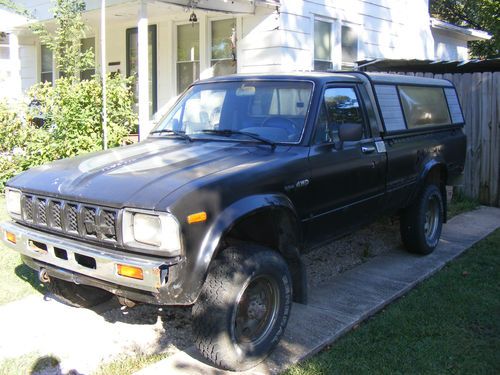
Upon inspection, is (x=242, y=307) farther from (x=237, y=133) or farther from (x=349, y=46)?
(x=349, y=46)

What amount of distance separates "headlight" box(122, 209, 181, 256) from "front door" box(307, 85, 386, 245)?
1.39 metres

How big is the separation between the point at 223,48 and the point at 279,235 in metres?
7.34

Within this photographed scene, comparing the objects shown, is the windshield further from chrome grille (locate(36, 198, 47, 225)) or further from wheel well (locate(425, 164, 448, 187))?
wheel well (locate(425, 164, 448, 187))

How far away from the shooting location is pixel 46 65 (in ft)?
48.0

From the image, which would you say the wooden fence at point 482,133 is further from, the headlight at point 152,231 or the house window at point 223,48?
the headlight at point 152,231

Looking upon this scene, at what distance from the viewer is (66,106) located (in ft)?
27.4

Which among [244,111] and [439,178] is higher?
[244,111]

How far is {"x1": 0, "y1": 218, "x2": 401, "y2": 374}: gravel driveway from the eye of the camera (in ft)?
12.5

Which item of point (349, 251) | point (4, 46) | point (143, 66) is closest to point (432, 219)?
point (349, 251)

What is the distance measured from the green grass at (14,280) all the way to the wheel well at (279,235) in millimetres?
2203

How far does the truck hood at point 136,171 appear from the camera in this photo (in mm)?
3334

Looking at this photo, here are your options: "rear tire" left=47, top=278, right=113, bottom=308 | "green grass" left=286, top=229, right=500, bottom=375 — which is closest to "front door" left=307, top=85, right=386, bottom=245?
"green grass" left=286, top=229, right=500, bottom=375

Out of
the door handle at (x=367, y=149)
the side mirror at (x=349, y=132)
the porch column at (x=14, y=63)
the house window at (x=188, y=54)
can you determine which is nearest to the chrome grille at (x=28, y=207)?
the side mirror at (x=349, y=132)

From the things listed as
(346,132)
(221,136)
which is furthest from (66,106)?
(346,132)
